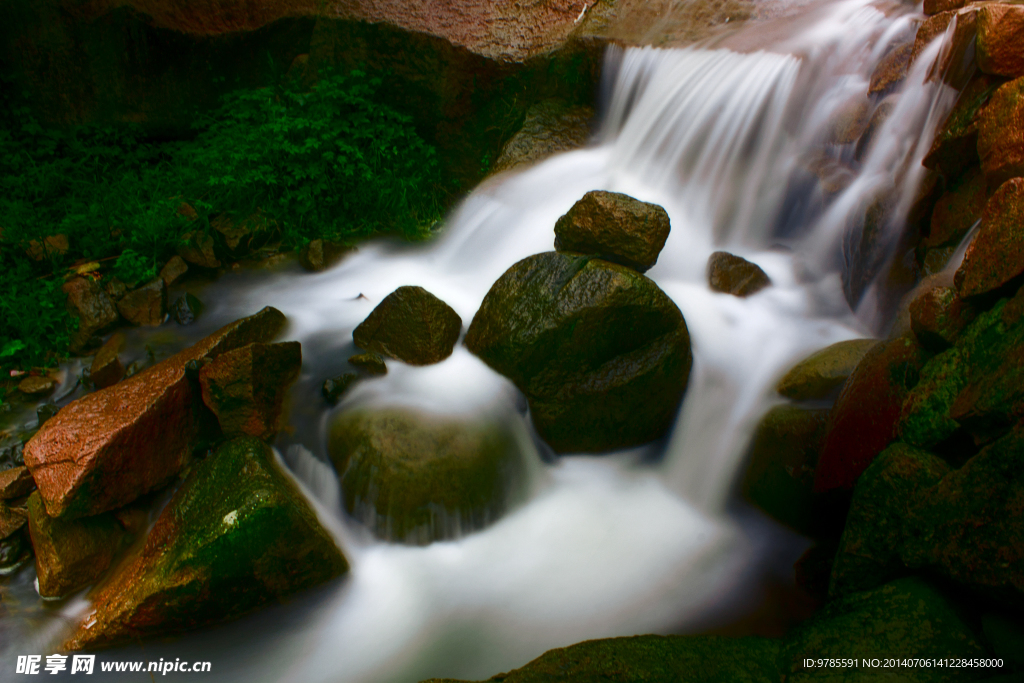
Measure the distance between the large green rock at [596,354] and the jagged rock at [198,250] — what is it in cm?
250

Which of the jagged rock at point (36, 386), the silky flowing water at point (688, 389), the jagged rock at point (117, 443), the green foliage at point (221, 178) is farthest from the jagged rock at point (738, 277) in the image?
the jagged rock at point (36, 386)

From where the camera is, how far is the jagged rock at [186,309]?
4074 millimetres

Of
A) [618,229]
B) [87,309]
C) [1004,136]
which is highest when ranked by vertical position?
[1004,136]

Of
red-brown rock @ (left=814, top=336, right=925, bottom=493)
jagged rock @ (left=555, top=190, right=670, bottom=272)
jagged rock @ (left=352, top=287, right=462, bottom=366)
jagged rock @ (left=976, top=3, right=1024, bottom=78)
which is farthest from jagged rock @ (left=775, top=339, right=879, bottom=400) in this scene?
jagged rock @ (left=352, top=287, right=462, bottom=366)

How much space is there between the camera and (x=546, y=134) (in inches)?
211

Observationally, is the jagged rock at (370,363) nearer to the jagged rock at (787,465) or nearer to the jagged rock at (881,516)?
the jagged rock at (787,465)

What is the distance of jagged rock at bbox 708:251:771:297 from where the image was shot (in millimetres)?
3805

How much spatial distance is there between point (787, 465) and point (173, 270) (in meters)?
4.16

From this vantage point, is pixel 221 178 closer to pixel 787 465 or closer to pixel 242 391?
pixel 242 391

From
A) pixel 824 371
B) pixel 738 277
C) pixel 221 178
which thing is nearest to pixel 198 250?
pixel 221 178

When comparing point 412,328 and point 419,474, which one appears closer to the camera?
point 419,474

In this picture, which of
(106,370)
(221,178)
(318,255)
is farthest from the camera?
(221,178)

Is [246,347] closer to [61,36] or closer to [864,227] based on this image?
[864,227]

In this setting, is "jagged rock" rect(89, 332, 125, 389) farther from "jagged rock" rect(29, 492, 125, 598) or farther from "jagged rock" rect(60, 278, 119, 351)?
"jagged rock" rect(29, 492, 125, 598)
